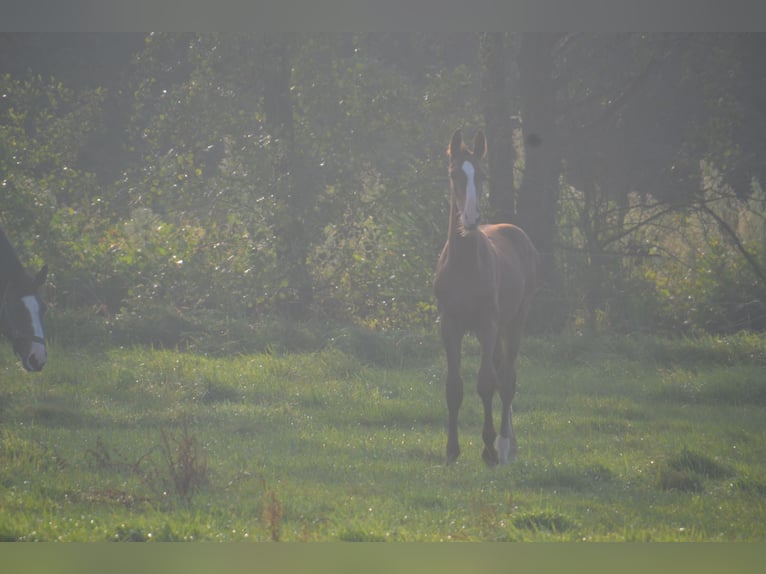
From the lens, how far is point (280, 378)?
772cm

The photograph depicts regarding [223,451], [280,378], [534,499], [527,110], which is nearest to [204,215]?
[280,378]

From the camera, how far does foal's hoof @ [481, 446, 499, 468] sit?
6.26m

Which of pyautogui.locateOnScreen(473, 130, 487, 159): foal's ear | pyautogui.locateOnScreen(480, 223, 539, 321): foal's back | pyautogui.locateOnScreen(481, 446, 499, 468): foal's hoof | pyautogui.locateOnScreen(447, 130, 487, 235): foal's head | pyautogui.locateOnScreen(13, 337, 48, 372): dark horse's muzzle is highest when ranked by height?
pyautogui.locateOnScreen(473, 130, 487, 159): foal's ear

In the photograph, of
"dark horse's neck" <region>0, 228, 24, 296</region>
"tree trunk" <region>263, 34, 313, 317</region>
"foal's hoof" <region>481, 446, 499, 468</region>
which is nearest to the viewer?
"foal's hoof" <region>481, 446, 499, 468</region>

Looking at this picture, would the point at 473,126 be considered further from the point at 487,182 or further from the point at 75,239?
the point at 75,239

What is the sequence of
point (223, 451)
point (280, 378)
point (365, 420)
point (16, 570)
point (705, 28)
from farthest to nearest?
point (280, 378), point (365, 420), point (223, 451), point (705, 28), point (16, 570)

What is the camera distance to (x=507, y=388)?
7.02 meters

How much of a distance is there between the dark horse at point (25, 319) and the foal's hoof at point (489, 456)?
2932 mm

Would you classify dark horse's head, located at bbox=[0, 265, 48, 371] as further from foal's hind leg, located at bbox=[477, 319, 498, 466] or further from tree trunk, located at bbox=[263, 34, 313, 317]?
foal's hind leg, located at bbox=[477, 319, 498, 466]

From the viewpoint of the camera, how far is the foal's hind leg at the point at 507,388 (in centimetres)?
654

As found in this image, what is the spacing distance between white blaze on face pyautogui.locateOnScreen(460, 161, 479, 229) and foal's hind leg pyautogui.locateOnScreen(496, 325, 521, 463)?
1.26 meters

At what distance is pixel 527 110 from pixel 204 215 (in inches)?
118

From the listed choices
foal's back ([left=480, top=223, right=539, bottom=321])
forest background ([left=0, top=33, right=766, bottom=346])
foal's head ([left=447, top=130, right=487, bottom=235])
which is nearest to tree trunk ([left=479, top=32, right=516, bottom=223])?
forest background ([left=0, top=33, right=766, bottom=346])

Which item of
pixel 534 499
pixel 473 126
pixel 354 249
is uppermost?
pixel 473 126
